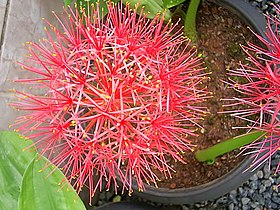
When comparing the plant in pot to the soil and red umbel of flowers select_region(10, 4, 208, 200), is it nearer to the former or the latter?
red umbel of flowers select_region(10, 4, 208, 200)

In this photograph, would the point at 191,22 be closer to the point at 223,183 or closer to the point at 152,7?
the point at 152,7

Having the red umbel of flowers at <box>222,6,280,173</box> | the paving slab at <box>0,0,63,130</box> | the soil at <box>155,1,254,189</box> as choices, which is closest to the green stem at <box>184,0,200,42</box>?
the soil at <box>155,1,254,189</box>

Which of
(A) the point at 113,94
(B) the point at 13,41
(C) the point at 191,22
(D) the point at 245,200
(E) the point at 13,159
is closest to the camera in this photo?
(A) the point at 113,94

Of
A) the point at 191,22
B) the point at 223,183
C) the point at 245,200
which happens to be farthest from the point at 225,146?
the point at 245,200

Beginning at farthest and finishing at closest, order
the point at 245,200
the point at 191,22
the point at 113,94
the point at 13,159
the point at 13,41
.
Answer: the point at 245,200 → the point at 191,22 → the point at 13,41 → the point at 13,159 → the point at 113,94

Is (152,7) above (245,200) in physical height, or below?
above

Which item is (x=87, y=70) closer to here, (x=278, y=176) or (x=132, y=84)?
(x=132, y=84)

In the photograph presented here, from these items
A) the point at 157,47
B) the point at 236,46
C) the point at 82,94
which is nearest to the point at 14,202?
the point at 82,94

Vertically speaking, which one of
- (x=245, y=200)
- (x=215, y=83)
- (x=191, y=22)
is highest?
(x=191, y=22)
